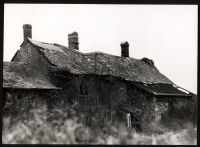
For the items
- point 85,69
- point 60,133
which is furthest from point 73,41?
point 60,133

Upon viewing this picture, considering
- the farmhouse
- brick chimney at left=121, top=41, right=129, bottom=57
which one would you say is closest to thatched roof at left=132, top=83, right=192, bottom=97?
the farmhouse

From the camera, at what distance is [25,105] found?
60.3 ft

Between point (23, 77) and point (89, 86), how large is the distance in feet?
12.9

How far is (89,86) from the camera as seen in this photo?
2122 centimetres

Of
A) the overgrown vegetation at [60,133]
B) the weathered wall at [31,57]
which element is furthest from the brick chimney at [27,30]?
the overgrown vegetation at [60,133]

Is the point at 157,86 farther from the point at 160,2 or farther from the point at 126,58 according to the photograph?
the point at 160,2

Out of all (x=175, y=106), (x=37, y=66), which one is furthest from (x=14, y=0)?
(x=175, y=106)

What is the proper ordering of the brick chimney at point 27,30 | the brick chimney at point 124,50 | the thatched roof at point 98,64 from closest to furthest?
the thatched roof at point 98,64 → the brick chimney at point 27,30 → the brick chimney at point 124,50

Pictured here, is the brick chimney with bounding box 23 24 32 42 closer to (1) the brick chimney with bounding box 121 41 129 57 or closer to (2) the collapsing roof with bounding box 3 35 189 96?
(2) the collapsing roof with bounding box 3 35 189 96

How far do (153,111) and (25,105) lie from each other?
8367 mm

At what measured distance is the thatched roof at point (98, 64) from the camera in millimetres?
23038

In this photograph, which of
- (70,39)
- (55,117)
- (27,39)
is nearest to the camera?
(55,117)

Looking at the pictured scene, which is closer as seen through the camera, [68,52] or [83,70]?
[83,70]

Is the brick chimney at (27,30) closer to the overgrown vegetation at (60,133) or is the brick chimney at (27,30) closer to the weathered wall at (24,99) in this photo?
the weathered wall at (24,99)
